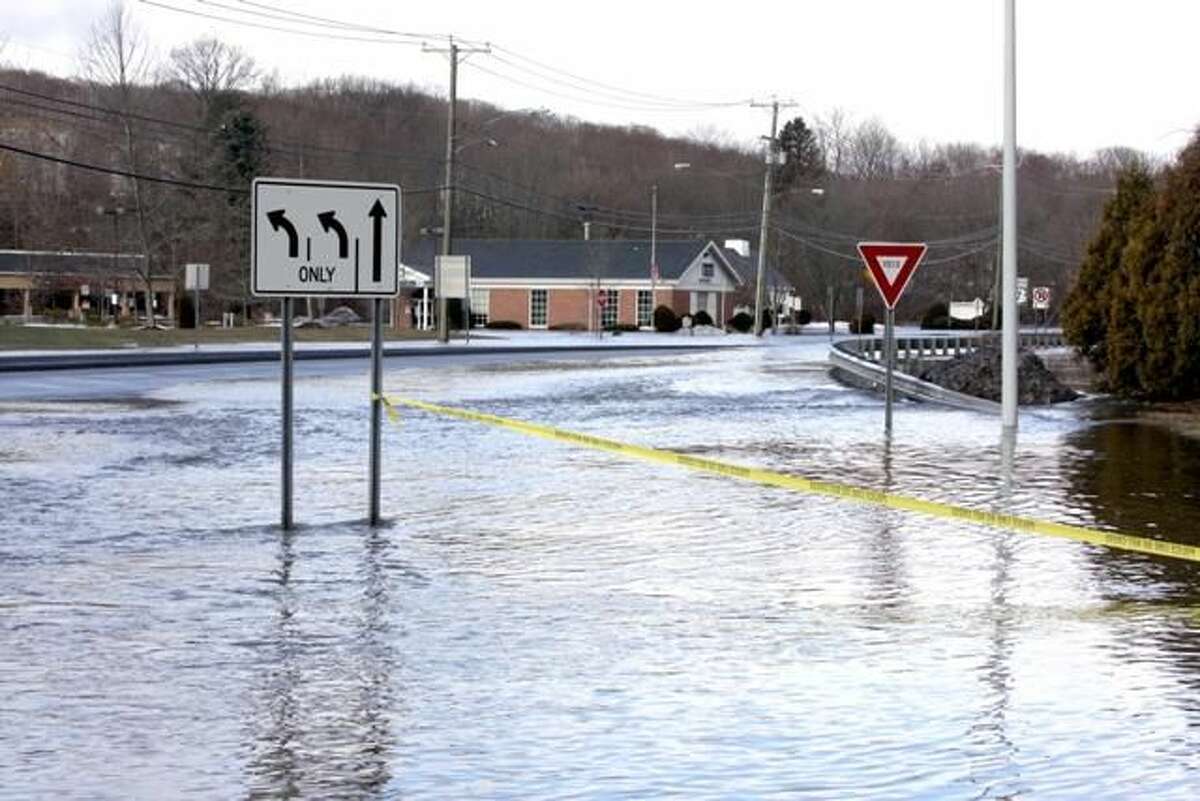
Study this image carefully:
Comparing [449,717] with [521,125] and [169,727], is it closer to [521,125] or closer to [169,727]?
[169,727]

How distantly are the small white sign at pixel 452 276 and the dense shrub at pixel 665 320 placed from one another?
110ft

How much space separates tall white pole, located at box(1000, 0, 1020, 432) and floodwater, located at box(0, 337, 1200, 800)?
3.91 metres

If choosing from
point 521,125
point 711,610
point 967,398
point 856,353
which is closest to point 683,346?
point 856,353

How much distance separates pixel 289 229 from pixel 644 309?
316 feet

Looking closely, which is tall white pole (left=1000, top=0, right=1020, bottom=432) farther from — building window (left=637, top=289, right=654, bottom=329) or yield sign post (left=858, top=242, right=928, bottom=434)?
building window (left=637, top=289, right=654, bottom=329)

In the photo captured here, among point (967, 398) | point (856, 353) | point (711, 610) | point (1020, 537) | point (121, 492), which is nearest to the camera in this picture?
point (711, 610)

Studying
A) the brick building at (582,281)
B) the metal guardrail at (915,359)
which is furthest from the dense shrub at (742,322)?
the metal guardrail at (915,359)

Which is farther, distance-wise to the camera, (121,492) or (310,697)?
(121,492)

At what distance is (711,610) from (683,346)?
5996 cm

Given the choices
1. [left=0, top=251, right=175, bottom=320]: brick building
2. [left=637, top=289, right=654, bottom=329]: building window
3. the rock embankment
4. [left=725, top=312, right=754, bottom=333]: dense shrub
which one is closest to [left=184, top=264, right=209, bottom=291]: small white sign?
[left=0, top=251, right=175, bottom=320]: brick building

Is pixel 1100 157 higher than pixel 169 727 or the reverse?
higher

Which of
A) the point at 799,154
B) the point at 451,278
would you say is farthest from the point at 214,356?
the point at 799,154

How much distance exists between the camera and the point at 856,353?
4384 centimetres

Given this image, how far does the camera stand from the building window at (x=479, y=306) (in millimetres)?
109500
